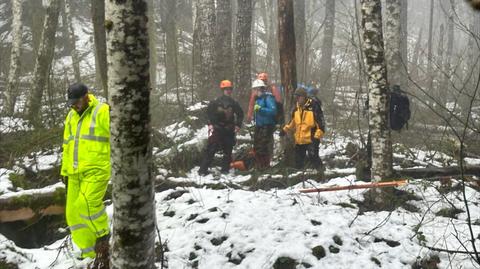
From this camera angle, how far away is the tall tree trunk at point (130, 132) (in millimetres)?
3252

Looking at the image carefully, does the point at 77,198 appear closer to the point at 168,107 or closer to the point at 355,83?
the point at 168,107

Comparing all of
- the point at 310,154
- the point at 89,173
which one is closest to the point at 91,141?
the point at 89,173

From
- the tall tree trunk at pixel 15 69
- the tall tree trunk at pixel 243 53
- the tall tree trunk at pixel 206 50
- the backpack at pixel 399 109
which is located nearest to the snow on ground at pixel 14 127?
the tall tree trunk at pixel 15 69

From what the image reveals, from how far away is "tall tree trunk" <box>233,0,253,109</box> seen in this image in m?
11.2

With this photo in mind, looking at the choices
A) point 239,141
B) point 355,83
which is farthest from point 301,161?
point 355,83

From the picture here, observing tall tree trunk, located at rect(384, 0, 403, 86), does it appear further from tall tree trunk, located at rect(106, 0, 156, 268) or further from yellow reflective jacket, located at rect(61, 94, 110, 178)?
tall tree trunk, located at rect(106, 0, 156, 268)

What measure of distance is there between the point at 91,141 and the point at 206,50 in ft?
24.4

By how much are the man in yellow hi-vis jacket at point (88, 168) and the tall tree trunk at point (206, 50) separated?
6830mm

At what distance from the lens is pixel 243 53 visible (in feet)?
37.0

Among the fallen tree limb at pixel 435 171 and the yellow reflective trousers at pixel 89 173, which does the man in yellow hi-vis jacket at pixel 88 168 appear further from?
the fallen tree limb at pixel 435 171

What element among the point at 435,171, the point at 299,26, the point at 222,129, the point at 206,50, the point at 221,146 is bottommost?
the point at 435,171

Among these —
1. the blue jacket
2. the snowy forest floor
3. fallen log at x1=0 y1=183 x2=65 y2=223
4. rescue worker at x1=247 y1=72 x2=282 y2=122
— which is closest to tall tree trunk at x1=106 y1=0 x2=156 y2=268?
the snowy forest floor

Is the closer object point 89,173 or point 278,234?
point 89,173

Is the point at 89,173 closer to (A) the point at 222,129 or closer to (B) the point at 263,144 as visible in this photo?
Answer: (A) the point at 222,129
